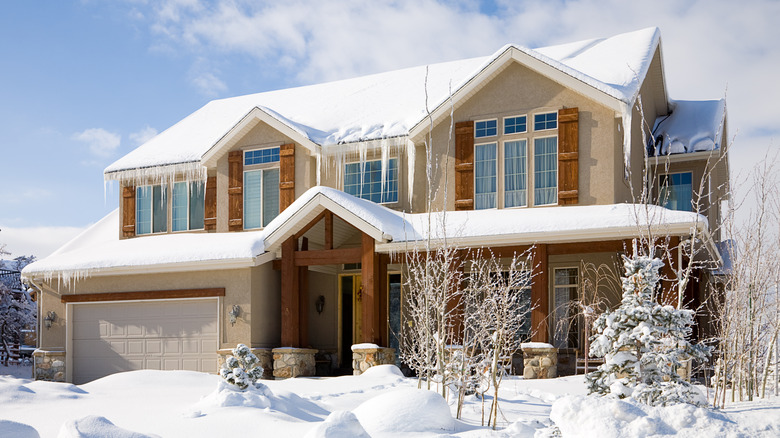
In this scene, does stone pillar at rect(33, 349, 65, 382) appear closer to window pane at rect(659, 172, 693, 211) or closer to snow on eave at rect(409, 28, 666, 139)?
snow on eave at rect(409, 28, 666, 139)

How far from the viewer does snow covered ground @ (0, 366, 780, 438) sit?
245 inches

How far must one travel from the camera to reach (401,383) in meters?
A: 11.2

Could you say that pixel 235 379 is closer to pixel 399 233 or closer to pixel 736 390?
pixel 399 233

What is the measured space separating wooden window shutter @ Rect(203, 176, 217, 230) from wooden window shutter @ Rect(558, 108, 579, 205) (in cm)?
745

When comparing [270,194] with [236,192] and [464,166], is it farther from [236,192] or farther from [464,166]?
[464,166]

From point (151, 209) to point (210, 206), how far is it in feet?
5.48

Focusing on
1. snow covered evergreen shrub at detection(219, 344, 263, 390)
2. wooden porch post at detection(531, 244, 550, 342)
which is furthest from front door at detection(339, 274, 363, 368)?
snow covered evergreen shrub at detection(219, 344, 263, 390)

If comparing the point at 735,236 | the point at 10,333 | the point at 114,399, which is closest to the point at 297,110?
the point at 114,399

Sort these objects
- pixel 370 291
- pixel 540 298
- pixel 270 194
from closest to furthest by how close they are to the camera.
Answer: pixel 540 298
pixel 370 291
pixel 270 194

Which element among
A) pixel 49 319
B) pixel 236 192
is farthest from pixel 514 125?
pixel 49 319

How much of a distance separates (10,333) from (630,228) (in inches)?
865

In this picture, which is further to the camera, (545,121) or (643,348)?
(545,121)

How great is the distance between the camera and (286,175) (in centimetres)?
1623

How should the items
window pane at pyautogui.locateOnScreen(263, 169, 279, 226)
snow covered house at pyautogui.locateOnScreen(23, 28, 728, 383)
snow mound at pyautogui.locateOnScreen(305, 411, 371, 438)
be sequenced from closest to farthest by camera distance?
snow mound at pyautogui.locateOnScreen(305, 411, 371, 438), snow covered house at pyautogui.locateOnScreen(23, 28, 728, 383), window pane at pyautogui.locateOnScreen(263, 169, 279, 226)
